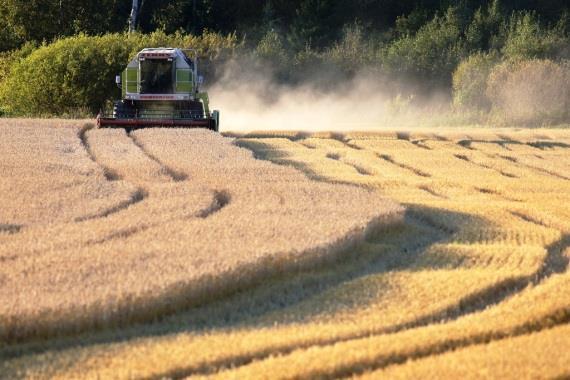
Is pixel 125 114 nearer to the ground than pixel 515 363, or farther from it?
nearer to the ground

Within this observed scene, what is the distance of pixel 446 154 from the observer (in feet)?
85.1

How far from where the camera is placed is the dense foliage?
137 feet

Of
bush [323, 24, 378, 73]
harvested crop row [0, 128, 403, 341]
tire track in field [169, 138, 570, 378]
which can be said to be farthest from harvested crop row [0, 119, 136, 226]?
bush [323, 24, 378, 73]

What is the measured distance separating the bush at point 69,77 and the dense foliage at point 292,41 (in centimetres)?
4

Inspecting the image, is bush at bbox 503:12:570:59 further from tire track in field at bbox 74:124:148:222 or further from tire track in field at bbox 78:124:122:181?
tire track in field at bbox 74:124:148:222

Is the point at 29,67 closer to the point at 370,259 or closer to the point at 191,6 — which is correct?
the point at 191,6

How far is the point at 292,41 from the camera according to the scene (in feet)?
191

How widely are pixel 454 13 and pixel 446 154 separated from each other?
30717 millimetres

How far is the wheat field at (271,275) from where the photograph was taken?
786 centimetres

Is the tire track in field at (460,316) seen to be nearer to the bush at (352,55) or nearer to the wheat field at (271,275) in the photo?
the wheat field at (271,275)

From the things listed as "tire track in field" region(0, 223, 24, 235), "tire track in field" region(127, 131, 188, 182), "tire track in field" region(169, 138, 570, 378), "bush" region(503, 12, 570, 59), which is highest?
"tire track in field" region(169, 138, 570, 378)

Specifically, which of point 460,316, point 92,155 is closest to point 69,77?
point 92,155

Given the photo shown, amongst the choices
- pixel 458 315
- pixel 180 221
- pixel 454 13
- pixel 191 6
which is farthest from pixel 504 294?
pixel 191 6

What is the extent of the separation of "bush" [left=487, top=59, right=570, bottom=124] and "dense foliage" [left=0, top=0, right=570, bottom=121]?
1.11 metres
